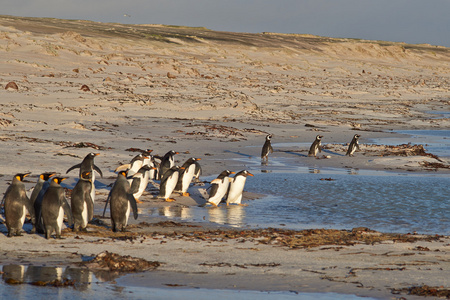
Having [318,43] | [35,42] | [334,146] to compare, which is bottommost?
[334,146]

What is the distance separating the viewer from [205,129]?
68.7 ft

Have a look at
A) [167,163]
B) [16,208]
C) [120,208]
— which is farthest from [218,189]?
[16,208]

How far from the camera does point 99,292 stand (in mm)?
5441

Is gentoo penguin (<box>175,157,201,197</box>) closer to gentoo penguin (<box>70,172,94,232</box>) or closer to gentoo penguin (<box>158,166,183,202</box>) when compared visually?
gentoo penguin (<box>158,166,183,202</box>)

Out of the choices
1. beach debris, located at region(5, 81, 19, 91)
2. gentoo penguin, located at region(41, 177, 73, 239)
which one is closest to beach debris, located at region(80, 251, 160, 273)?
gentoo penguin, located at region(41, 177, 73, 239)

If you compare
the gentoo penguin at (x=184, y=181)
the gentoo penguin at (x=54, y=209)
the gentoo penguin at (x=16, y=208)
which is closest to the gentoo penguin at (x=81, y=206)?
the gentoo penguin at (x=54, y=209)

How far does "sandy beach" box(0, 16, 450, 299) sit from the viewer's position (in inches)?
252

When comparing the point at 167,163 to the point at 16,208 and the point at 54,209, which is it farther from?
the point at 16,208

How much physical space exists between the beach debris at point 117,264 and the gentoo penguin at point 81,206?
1.83m

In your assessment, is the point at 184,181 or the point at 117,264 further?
the point at 184,181

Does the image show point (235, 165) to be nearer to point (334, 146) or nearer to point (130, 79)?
point (334, 146)

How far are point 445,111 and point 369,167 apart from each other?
70.7 ft

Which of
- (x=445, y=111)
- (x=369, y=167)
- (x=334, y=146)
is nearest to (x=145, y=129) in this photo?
(x=334, y=146)

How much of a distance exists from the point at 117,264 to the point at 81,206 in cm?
221
